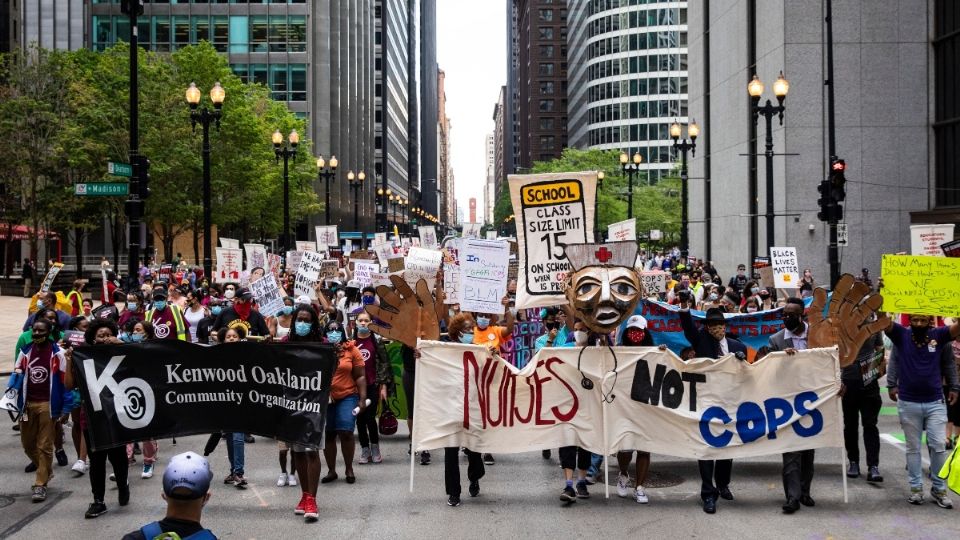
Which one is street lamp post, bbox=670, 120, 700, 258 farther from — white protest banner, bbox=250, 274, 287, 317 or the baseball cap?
the baseball cap

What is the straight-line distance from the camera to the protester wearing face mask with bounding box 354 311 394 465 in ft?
35.1

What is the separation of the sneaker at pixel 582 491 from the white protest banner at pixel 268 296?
20.8ft

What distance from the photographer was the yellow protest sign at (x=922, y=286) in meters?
8.91

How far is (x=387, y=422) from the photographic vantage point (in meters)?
11.6

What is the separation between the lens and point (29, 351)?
963 cm

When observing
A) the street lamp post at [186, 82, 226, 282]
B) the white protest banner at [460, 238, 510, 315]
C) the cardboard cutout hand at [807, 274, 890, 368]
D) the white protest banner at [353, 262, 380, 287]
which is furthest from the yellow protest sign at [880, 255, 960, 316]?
the street lamp post at [186, 82, 226, 282]

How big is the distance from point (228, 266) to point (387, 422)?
11.0m

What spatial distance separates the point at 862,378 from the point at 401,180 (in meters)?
148

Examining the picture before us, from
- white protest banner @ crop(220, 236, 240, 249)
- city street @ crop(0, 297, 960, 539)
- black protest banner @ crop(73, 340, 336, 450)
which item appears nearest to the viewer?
city street @ crop(0, 297, 960, 539)

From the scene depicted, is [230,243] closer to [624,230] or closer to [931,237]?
[624,230]

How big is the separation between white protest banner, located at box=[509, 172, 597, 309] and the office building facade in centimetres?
9982

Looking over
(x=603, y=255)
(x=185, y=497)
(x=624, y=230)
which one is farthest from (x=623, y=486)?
(x=624, y=230)

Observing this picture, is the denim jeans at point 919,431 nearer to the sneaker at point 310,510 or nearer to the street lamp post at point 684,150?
the sneaker at point 310,510

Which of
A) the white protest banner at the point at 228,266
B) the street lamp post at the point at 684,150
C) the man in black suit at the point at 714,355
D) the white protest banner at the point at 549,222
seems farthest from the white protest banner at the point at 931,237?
the street lamp post at the point at 684,150
